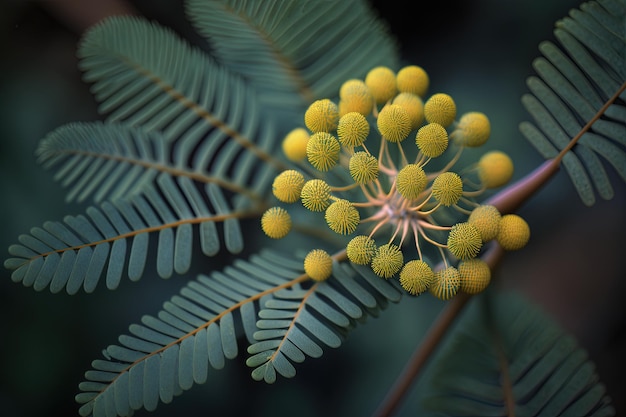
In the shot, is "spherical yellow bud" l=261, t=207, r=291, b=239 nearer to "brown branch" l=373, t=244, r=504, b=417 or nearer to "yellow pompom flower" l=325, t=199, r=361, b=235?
"yellow pompom flower" l=325, t=199, r=361, b=235

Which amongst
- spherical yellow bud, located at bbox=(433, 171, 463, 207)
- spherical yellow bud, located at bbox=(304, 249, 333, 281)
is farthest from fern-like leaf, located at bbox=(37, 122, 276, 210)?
spherical yellow bud, located at bbox=(433, 171, 463, 207)

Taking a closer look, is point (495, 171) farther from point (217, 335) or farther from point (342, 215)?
point (217, 335)

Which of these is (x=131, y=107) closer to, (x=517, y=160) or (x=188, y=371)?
(x=188, y=371)

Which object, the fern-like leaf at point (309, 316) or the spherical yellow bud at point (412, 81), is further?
the spherical yellow bud at point (412, 81)

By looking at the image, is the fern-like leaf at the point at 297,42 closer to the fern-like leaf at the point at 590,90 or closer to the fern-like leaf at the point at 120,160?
the fern-like leaf at the point at 120,160

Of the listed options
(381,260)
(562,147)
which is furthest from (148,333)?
(562,147)

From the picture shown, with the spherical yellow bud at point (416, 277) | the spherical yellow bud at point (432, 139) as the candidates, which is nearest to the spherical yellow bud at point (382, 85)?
the spherical yellow bud at point (432, 139)
